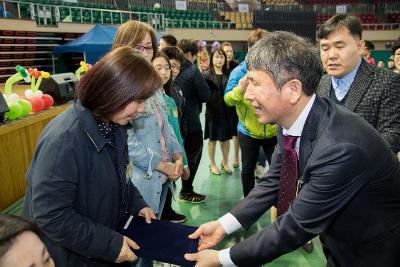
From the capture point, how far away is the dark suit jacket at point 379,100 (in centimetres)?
188

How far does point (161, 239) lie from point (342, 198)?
0.70 meters

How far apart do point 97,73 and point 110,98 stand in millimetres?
95

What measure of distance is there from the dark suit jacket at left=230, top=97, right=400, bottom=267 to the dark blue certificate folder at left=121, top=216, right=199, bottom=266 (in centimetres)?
19

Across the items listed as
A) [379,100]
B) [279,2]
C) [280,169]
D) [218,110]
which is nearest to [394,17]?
[279,2]

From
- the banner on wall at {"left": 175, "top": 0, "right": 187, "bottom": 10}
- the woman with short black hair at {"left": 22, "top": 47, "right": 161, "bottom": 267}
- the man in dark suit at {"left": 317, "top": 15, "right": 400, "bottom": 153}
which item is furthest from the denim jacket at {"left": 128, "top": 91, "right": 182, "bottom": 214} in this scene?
the banner on wall at {"left": 175, "top": 0, "right": 187, "bottom": 10}

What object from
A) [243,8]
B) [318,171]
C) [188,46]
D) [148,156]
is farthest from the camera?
[243,8]

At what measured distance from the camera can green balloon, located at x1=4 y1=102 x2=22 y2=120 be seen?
2.76m

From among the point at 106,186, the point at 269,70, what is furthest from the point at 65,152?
the point at 269,70

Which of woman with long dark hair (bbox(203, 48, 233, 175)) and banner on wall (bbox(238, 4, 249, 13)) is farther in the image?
banner on wall (bbox(238, 4, 249, 13))

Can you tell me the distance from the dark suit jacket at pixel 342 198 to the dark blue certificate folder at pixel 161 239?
19cm

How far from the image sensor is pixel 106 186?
128 centimetres

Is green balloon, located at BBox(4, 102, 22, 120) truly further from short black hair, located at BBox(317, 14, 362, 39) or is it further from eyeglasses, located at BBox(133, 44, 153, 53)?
short black hair, located at BBox(317, 14, 362, 39)

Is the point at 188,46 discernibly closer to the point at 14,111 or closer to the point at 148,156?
the point at 14,111

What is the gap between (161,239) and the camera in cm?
140
